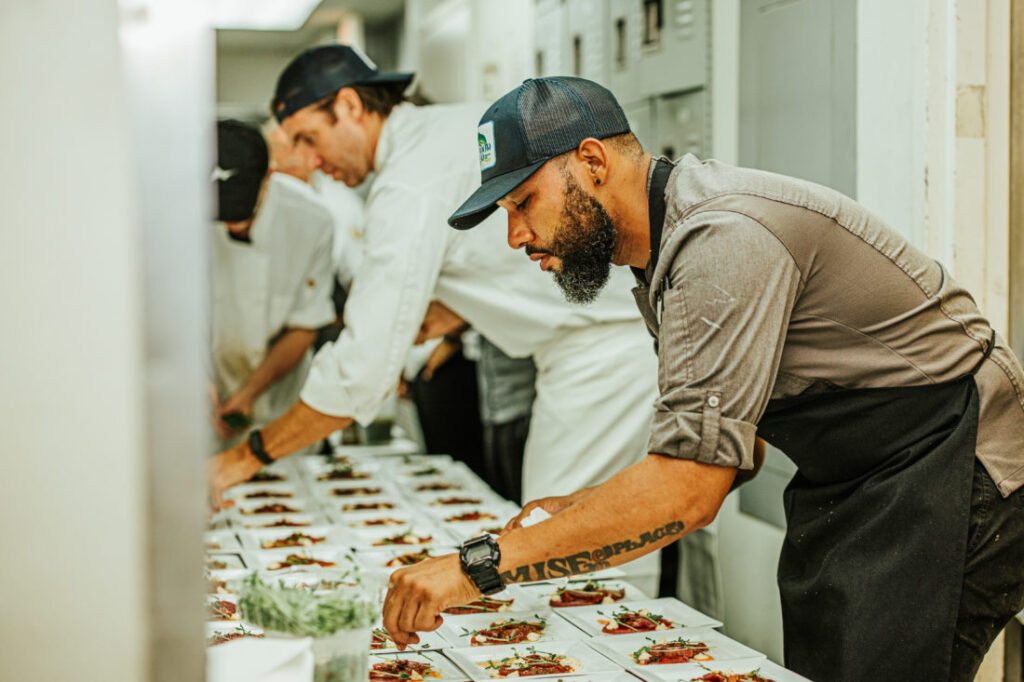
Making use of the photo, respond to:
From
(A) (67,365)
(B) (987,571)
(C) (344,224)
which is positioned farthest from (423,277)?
(C) (344,224)

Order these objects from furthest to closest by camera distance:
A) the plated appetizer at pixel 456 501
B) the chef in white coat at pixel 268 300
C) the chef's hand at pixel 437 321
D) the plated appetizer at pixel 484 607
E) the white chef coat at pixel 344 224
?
the white chef coat at pixel 344 224 → the chef in white coat at pixel 268 300 → the chef's hand at pixel 437 321 → the plated appetizer at pixel 456 501 → the plated appetizer at pixel 484 607

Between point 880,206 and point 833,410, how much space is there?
754 millimetres

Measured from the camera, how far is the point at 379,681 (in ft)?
5.01

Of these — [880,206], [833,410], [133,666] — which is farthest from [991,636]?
[133,666]

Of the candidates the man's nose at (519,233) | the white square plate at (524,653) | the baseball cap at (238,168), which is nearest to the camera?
the white square plate at (524,653)

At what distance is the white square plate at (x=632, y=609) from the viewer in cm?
182

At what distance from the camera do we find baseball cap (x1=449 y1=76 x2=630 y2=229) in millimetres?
1585

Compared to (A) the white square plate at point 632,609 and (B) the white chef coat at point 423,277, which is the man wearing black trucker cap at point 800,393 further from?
(B) the white chef coat at point 423,277

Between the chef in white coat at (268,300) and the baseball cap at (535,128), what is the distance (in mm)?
1983

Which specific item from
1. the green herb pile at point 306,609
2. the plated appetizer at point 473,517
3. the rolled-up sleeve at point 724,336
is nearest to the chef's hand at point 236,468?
the plated appetizer at point 473,517

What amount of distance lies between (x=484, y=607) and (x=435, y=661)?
1.05 ft

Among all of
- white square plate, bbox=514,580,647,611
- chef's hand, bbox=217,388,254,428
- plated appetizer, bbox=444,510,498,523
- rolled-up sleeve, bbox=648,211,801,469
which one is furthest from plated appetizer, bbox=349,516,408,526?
rolled-up sleeve, bbox=648,211,801,469

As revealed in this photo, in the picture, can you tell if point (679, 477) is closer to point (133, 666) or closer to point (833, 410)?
point (833, 410)

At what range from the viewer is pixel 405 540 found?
7.94 ft
